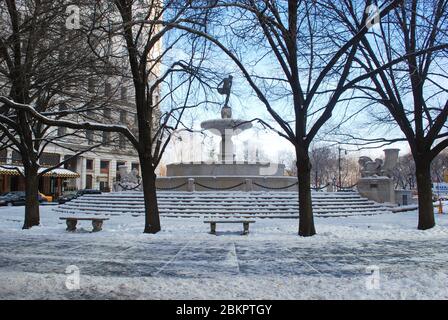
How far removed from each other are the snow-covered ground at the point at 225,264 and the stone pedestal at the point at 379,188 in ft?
44.4

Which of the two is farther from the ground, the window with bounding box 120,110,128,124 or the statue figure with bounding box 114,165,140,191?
the window with bounding box 120,110,128,124

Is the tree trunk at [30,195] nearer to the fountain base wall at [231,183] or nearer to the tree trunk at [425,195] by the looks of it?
the fountain base wall at [231,183]

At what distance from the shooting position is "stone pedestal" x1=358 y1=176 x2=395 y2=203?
27.8 m

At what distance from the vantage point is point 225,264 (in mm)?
8445

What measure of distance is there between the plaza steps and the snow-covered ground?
22.0 ft

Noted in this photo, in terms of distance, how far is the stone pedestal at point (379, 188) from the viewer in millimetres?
27828

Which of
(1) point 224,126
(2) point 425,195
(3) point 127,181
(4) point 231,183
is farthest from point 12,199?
(2) point 425,195

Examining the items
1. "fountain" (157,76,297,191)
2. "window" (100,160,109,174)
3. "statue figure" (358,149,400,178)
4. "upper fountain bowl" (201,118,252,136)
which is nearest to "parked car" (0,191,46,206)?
"fountain" (157,76,297,191)

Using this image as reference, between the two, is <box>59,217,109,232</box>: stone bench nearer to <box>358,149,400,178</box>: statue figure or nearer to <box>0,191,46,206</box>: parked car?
<box>358,149,400,178</box>: statue figure

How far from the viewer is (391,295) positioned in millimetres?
5898

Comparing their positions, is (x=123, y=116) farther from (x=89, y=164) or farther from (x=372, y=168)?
(x=89, y=164)

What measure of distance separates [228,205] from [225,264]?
1408cm

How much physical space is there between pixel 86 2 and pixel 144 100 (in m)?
5.20

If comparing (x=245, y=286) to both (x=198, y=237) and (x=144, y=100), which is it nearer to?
(x=198, y=237)
